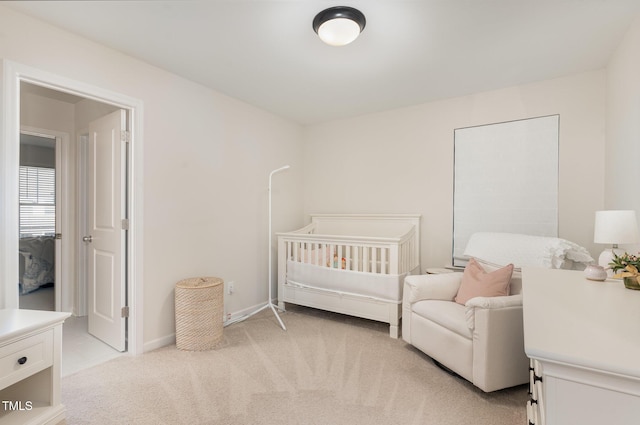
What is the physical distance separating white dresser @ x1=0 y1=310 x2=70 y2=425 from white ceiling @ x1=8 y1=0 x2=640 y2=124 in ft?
5.77

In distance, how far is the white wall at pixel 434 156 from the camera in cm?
255

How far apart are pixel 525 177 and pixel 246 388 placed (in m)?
2.97

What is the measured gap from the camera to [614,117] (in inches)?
87.1

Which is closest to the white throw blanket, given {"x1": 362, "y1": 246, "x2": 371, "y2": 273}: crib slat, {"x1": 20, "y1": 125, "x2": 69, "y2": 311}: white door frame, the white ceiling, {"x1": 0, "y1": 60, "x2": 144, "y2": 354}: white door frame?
{"x1": 362, "y1": 246, "x2": 371, "y2": 273}: crib slat

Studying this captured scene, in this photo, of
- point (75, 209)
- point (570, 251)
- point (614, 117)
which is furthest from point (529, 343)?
point (75, 209)

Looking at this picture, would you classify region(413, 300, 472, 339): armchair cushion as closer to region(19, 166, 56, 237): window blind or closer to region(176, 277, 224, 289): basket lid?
region(176, 277, 224, 289): basket lid

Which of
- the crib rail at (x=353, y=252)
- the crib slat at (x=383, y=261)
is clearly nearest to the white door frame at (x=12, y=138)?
the crib rail at (x=353, y=252)

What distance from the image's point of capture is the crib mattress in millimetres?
2727

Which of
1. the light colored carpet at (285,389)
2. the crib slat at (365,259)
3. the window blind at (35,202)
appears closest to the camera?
the light colored carpet at (285,389)

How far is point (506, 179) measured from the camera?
2895 mm

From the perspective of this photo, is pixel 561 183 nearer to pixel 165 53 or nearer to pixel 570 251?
pixel 570 251

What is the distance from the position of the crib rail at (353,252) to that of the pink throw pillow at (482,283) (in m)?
0.59

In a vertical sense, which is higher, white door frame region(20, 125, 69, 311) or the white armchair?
white door frame region(20, 125, 69, 311)

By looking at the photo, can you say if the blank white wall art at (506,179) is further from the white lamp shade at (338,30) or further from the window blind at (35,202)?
the window blind at (35,202)
